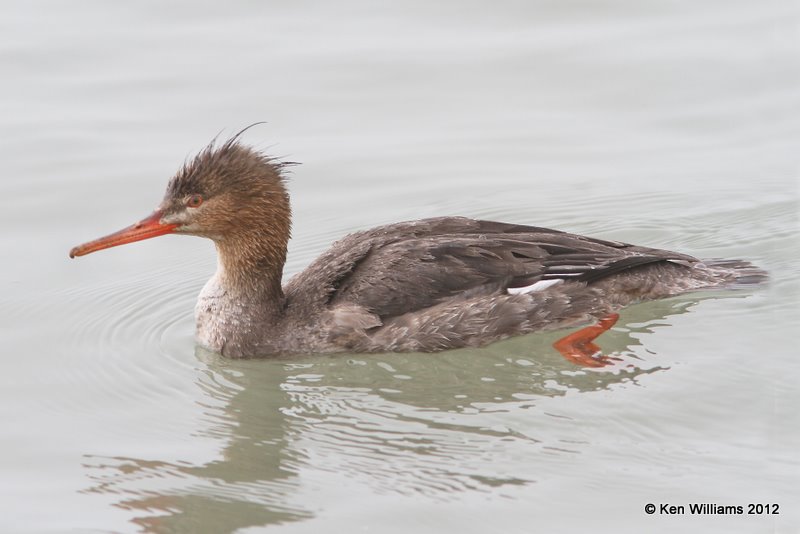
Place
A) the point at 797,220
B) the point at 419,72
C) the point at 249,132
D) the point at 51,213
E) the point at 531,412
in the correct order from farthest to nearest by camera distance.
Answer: the point at 419,72 < the point at 249,132 < the point at 51,213 < the point at 797,220 < the point at 531,412

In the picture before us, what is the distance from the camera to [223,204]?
8961 mm

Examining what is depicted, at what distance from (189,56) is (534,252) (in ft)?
17.9

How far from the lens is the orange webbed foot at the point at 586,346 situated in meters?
8.41

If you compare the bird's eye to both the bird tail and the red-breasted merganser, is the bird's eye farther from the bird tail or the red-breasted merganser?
the bird tail

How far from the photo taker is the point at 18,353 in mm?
9148

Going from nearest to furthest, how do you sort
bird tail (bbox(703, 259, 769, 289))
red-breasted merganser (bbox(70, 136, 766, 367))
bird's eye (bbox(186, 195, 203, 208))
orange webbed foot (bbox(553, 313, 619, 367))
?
orange webbed foot (bbox(553, 313, 619, 367))
red-breasted merganser (bbox(70, 136, 766, 367))
bird's eye (bbox(186, 195, 203, 208))
bird tail (bbox(703, 259, 769, 289))

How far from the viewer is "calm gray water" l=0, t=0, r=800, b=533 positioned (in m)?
6.95

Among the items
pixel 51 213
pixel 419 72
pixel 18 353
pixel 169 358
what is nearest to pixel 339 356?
pixel 169 358

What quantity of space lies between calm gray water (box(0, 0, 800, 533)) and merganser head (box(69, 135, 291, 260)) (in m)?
0.82

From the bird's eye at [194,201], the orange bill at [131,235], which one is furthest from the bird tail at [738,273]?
the orange bill at [131,235]

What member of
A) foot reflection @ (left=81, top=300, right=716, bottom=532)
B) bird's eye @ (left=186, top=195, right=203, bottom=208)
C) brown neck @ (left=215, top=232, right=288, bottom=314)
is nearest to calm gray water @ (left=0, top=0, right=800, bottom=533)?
foot reflection @ (left=81, top=300, right=716, bottom=532)

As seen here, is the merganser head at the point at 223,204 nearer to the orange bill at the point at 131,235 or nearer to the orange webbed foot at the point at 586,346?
the orange bill at the point at 131,235

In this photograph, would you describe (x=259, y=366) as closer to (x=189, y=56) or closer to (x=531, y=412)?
(x=531, y=412)

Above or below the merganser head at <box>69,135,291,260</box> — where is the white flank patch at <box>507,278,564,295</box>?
below
